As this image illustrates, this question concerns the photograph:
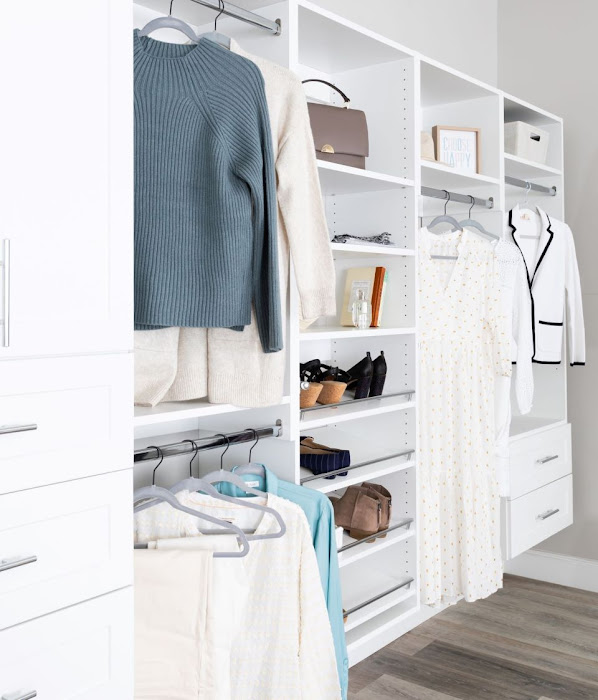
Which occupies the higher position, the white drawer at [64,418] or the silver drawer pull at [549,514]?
the white drawer at [64,418]

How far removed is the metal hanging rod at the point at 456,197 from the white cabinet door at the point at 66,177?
1.50 metres

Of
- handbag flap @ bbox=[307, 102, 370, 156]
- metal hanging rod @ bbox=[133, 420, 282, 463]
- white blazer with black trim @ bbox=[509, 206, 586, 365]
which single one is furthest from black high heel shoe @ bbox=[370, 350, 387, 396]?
white blazer with black trim @ bbox=[509, 206, 586, 365]

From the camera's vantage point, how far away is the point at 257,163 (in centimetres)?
174

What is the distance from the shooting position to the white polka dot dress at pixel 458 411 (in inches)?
105

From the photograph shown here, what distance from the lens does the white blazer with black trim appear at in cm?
319

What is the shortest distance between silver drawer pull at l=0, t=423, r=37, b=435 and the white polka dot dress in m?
1.66

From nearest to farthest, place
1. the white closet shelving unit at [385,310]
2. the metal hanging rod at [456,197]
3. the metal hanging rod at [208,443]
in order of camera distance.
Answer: the metal hanging rod at [208,443], the white closet shelving unit at [385,310], the metal hanging rod at [456,197]

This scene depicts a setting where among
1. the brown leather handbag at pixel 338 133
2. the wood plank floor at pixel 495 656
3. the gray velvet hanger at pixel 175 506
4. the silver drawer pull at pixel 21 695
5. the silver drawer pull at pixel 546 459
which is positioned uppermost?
the brown leather handbag at pixel 338 133

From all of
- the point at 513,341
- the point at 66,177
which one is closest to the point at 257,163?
the point at 66,177

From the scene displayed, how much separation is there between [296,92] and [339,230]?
0.85 meters

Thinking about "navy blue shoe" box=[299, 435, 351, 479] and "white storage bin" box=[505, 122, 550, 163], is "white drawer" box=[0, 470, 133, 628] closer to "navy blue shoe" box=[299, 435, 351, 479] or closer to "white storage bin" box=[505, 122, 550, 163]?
"navy blue shoe" box=[299, 435, 351, 479]

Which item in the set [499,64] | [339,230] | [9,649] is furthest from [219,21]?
[499,64]

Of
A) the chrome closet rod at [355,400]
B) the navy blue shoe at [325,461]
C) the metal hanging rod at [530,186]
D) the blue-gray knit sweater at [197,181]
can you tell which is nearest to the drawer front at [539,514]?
the chrome closet rod at [355,400]

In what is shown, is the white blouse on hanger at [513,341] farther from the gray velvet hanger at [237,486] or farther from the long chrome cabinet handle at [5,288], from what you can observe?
the long chrome cabinet handle at [5,288]
